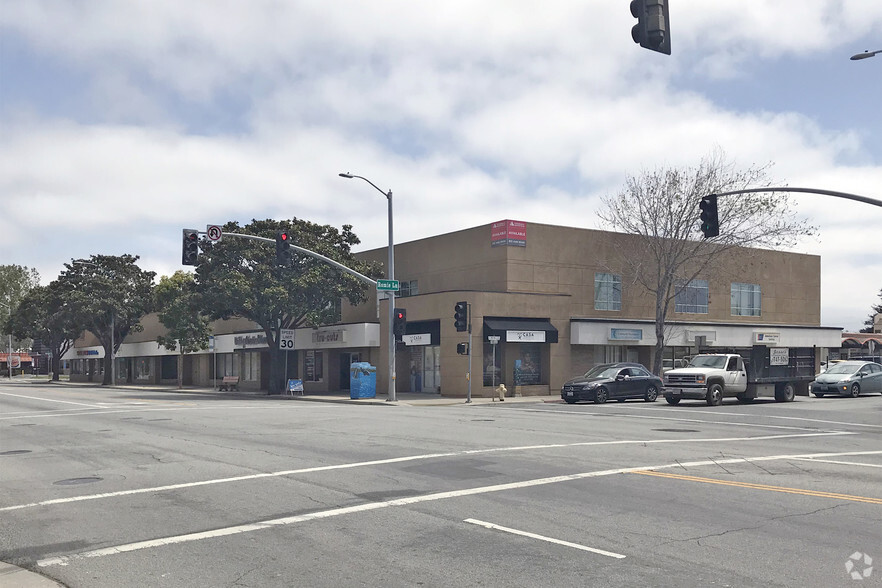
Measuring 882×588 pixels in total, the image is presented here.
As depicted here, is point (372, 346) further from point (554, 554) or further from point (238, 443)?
point (554, 554)

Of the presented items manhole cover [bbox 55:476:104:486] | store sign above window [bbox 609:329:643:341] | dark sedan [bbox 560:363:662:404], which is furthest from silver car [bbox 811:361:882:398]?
manhole cover [bbox 55:476:104:486]

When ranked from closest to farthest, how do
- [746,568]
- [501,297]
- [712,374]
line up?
[746,568] < [712,374] < [501,297]

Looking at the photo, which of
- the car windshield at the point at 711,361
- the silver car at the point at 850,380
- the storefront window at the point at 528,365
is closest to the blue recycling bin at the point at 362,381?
the storefront window at the point at 528,365

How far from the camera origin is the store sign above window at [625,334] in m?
43.7

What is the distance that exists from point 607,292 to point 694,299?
279 inches

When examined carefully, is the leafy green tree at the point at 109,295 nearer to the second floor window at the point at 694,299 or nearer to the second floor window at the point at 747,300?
the second floor window at the point at 694,299

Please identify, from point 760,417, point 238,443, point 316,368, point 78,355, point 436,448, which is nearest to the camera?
point 436,448

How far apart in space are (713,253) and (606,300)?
6.11 m

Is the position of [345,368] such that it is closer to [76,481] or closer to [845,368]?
[845,368]

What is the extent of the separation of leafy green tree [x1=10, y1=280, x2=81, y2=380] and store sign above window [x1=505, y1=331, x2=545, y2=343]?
148 feet

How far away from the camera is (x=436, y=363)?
43188 millimetres

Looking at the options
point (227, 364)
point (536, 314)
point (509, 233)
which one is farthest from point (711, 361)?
point (227, 364)

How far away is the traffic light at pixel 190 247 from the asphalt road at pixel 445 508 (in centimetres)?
883

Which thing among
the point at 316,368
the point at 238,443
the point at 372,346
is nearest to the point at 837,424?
the point at 238,443
